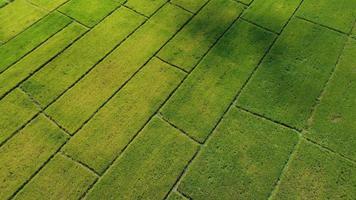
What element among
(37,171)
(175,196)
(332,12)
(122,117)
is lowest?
(37,171)

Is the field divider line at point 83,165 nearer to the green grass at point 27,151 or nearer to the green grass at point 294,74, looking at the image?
the green grass at point 27,151

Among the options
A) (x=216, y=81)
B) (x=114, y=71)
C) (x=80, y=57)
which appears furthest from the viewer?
(x=80, y=57)

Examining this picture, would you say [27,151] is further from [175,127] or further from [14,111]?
[175,127]

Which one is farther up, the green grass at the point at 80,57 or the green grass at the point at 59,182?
the green grass at the point at 80,57

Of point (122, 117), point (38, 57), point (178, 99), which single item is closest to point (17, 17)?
point (38, 57)

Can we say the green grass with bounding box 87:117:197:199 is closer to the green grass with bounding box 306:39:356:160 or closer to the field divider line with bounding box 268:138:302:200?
the field divider line with bounding box 268:138:302:200

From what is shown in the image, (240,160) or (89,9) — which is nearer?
(240,160)

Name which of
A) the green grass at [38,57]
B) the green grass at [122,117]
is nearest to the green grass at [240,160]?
the green grass at [122,117]
